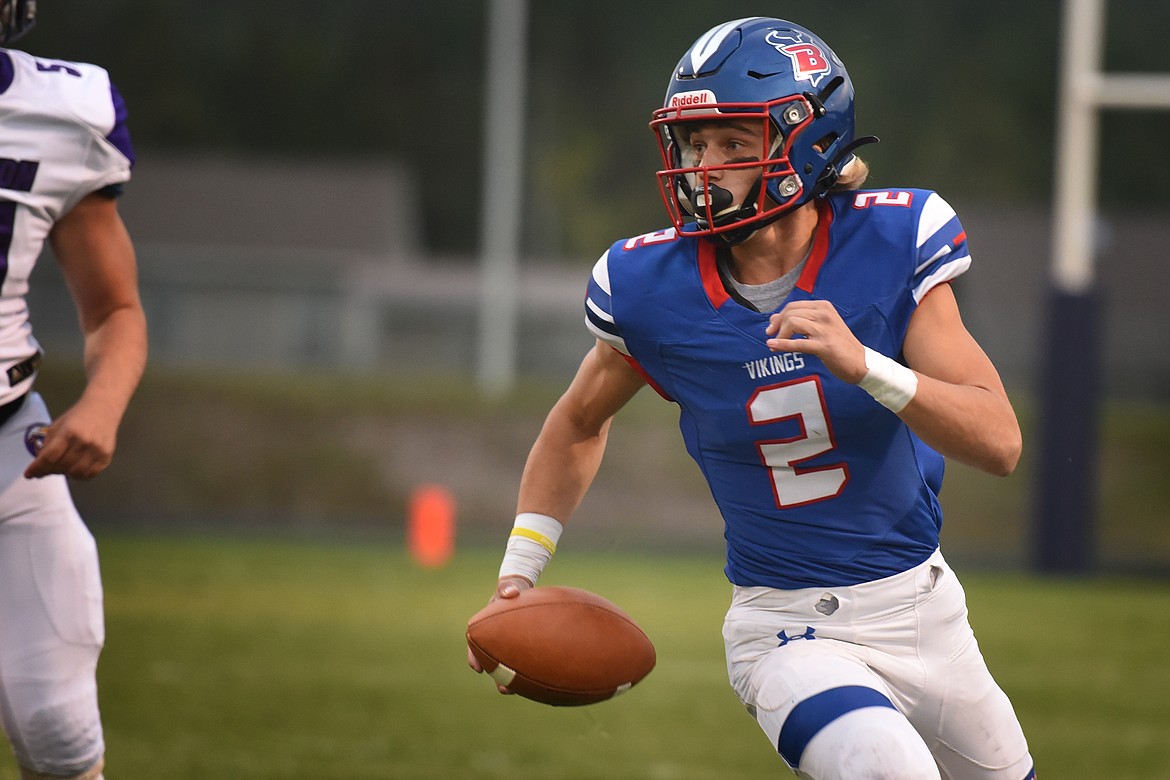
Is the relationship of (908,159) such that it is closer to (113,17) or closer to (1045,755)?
(113,17)

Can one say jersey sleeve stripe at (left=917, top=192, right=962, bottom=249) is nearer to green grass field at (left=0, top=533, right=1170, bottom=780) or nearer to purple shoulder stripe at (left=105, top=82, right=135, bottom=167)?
green grass field at (left=0, top=533, right=1170, bottom=780)

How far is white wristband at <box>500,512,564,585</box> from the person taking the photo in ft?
11.0

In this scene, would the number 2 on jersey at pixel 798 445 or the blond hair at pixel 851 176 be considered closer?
the number 2 on jersey at pixel 798 445

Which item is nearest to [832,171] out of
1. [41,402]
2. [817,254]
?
[817,254]

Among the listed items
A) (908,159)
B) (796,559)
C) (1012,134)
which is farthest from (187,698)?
(1012,134)

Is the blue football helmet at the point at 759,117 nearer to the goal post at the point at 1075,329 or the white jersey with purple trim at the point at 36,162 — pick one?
the white jersey with purple trim at the point at 36,162

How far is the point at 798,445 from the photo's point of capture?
10.0 feet

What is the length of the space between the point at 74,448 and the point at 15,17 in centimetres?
89

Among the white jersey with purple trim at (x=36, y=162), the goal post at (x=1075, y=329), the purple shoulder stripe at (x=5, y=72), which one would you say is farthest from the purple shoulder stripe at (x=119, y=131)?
the goal post at (x=1075, y=329)

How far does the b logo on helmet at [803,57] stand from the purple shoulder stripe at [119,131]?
1.38 metres

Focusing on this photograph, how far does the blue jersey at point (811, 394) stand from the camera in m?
3.01

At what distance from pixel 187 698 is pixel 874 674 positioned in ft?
14.7

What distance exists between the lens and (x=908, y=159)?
3250 centimetres

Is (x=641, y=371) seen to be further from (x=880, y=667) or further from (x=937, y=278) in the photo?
(x=880, y=667)
